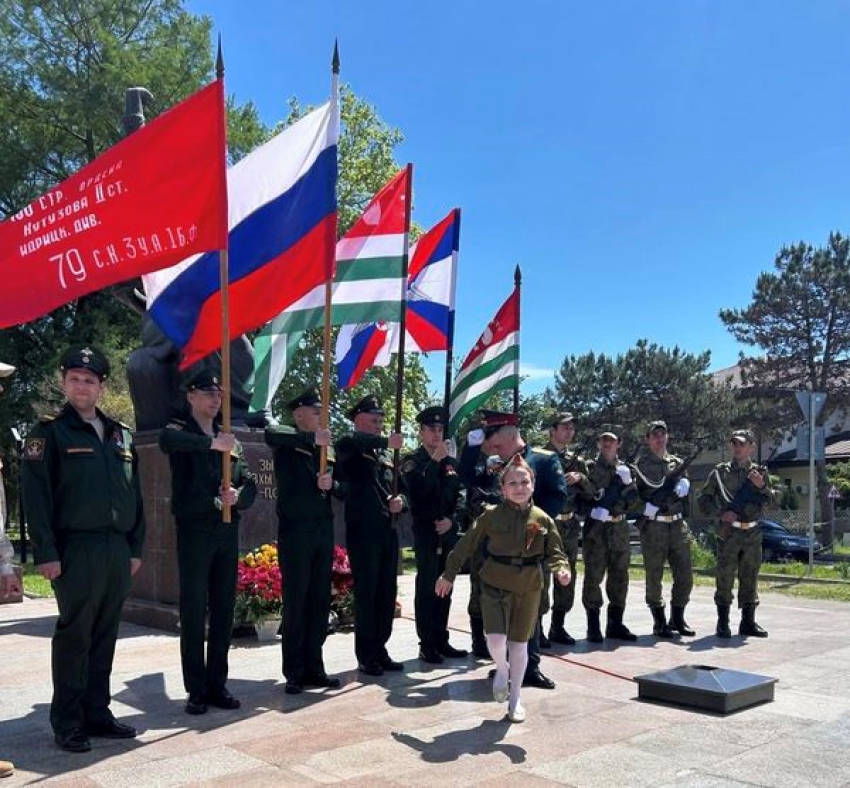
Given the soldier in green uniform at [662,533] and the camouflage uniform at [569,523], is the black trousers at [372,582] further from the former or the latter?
the soldier in green uniform at [662,533]

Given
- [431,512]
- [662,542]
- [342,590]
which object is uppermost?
[431,512]

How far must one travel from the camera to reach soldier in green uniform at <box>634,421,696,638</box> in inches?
332

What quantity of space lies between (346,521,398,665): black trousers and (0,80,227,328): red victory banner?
2.39 metres

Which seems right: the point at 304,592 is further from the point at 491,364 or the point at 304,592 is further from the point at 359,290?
the point at 491,364

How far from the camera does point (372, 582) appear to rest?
6.55 meters

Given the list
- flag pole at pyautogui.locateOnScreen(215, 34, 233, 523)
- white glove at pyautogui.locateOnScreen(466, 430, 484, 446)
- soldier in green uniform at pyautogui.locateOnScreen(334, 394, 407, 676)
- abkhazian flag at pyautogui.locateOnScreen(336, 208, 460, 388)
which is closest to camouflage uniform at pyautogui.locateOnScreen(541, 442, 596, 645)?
white glove at pyautogui.locateOnScreen(466, 430, 484, 446)

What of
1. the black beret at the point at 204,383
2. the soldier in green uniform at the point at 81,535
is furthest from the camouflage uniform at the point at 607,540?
the soldier in green uniform at the point at 81,535

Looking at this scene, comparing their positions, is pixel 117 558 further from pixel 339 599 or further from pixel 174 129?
pixel 339 599

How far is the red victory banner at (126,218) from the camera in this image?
5457 millimetres

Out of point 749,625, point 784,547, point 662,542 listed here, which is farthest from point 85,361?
point 784,547

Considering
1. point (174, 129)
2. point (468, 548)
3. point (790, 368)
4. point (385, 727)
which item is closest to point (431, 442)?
point (468, 548)

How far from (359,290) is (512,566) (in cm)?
272

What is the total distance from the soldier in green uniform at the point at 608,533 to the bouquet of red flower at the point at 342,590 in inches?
84.7

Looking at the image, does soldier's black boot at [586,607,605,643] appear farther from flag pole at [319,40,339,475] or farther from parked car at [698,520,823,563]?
parked car at [698,520,823,563]
